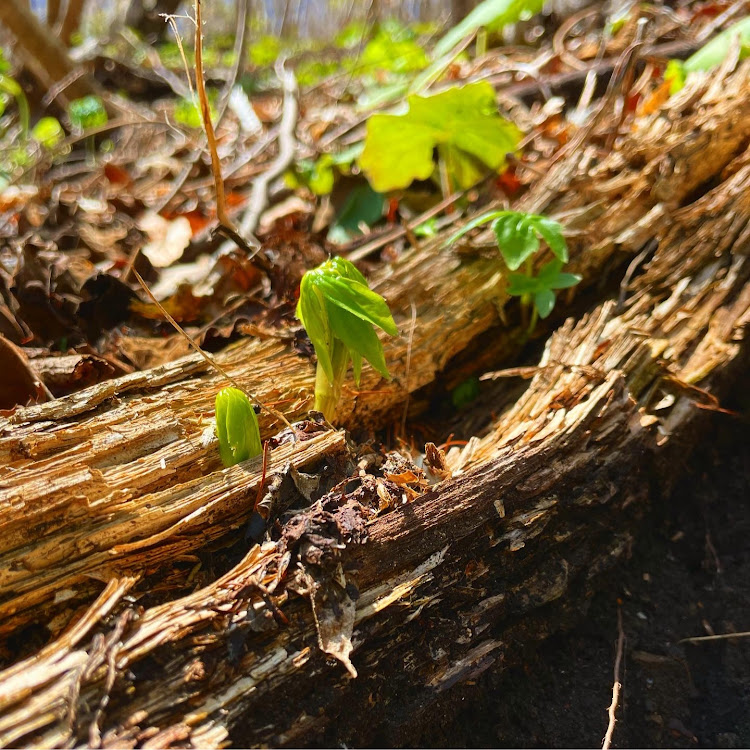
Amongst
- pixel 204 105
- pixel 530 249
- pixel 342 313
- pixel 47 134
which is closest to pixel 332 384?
pixel 342 313

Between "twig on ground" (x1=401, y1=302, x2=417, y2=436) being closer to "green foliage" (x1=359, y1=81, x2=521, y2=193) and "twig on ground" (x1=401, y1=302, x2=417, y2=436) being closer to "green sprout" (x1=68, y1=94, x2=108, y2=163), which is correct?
"green foliage" (x1=359, y1=81, x2=521, y2=193)

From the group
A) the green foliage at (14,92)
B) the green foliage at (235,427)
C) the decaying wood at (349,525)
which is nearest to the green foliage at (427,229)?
the decaying wood at (349,525)

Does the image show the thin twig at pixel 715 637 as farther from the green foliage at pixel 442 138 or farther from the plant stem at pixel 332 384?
the green foliage at pixel 442 138

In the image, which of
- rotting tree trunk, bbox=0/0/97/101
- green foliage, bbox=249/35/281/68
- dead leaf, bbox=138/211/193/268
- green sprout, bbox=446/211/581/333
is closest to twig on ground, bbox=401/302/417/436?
green sprout, bbox=446/211/581/333

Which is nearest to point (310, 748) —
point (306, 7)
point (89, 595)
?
point (89, 595)

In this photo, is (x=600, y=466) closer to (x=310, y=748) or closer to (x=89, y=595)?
(x=310, y=748)
